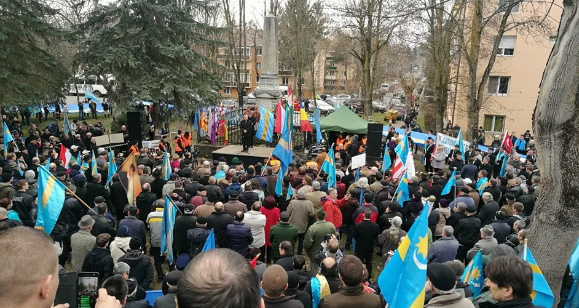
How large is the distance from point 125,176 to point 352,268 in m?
7.03

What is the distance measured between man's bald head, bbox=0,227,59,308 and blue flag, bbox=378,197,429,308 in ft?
10.5

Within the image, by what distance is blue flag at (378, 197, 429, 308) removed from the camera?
4.11m

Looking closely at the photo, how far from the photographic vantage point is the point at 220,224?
24.5 feet

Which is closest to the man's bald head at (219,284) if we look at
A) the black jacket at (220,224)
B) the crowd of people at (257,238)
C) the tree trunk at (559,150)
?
the crowd of people at (257,238)

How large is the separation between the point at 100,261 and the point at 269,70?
16.4 metres

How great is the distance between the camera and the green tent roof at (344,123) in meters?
18.2

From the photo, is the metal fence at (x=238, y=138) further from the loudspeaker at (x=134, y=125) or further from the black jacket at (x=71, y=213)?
the black jacket at (x=71, y=213)

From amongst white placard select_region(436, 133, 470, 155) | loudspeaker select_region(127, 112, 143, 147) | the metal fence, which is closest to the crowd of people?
white placard select_region(436, 133, 470, 155)

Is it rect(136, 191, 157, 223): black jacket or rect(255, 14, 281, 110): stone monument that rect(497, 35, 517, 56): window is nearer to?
rect(255, 14, 281, 110): stone monument

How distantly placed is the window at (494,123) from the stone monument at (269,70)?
51.8 ft

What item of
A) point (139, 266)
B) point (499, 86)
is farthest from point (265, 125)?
point (499, 86)

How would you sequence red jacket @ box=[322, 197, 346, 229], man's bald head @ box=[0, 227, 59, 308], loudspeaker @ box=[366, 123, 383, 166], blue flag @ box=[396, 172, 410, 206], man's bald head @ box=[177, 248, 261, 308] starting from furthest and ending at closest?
loudspeaker @ box=[366, 123, 383, 166] < blue flag @ box=[396, 172, 410, 206] < red jacket @ box=[322, 197, 346, 229] < man's bald head @ box=[0, 227, 59, 308] < man's bald head @ box=[177, 248, 261, 308]

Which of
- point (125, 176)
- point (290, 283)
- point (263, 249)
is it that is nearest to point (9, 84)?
point (125, 176)

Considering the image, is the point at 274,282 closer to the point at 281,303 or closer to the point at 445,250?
the point at 281,303
